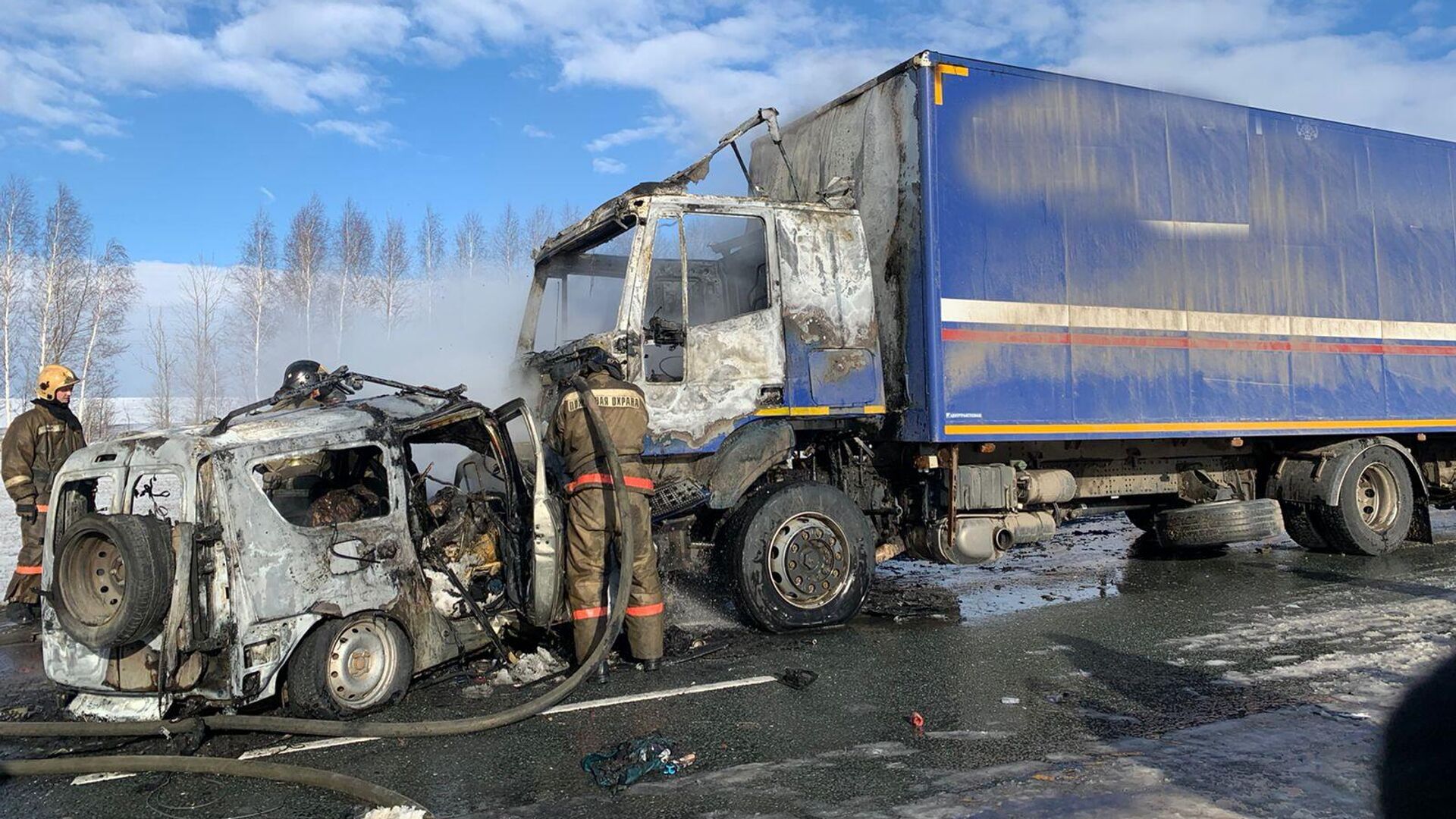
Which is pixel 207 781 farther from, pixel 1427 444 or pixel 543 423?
pixel 1427 444

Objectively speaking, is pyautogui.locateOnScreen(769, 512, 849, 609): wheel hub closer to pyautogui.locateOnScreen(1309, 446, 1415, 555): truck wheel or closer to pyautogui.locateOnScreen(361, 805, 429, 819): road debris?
pyautogui.locateOnScreen(361, 805, 429, 819): road debris

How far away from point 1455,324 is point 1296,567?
8.82 ft

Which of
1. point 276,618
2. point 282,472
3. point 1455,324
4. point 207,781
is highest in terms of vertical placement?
point 1455,324

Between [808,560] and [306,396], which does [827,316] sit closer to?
[808,560]

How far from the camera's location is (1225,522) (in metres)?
7.66

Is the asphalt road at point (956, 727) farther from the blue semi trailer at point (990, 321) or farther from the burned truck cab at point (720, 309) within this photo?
the burned truck cab at point (720, 309)

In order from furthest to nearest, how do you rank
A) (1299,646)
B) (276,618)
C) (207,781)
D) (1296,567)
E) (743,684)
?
(1296,567) < (1299,646) < (743,684) < (276,618) < (207,781)

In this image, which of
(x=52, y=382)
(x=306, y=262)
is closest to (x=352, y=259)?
(x=306, y=262)

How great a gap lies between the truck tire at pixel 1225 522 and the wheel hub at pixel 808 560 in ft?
11.4

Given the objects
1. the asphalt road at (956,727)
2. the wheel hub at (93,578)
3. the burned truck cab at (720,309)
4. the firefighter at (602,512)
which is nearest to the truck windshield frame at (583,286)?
the burned truck cab at (720,309)

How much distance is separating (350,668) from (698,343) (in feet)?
8.78

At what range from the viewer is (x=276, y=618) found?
4086 millimetres

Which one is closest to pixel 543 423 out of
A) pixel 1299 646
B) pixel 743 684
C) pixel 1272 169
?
pixel 743 684

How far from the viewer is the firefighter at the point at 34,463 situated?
6.86 meters
